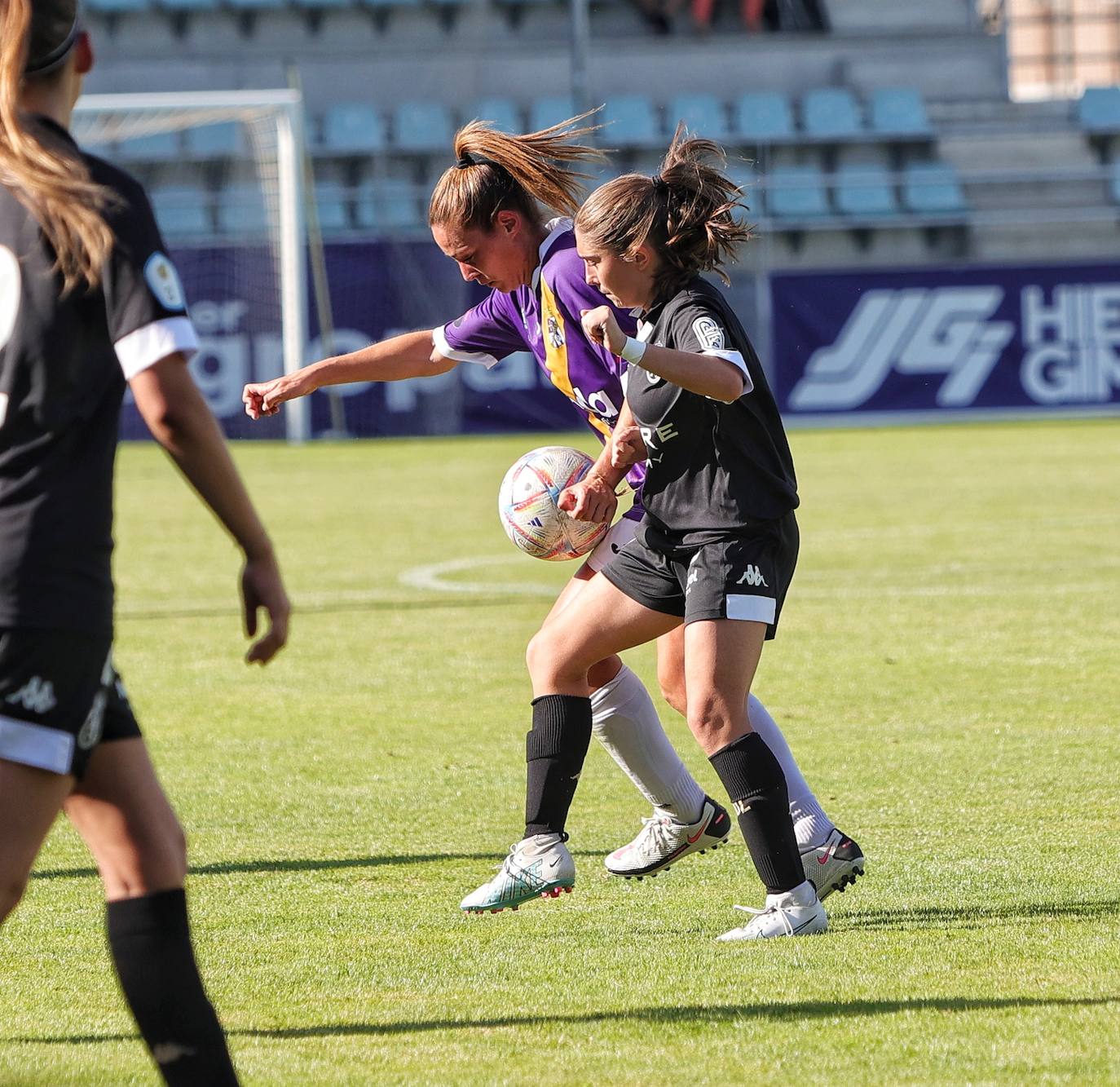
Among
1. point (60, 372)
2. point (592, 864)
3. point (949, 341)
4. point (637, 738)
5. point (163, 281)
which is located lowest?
point (949, 341)

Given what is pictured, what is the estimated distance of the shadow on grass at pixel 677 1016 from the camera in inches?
136

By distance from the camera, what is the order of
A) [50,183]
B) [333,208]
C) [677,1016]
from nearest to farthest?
[50,183], [677,1016], [333,208]

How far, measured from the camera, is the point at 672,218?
13.4ft

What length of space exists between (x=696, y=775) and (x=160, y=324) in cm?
390

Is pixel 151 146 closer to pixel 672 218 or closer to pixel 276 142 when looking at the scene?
pixel 276 142

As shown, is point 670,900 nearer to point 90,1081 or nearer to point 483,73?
point 90,1081

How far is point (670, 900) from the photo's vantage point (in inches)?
177

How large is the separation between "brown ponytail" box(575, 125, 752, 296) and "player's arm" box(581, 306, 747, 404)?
0.28 m

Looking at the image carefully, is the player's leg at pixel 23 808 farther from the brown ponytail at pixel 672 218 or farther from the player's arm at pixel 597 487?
the brown ponytail at pixel 672 218

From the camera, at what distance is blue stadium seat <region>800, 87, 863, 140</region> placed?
29.5m

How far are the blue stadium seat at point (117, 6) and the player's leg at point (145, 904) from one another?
30.1m

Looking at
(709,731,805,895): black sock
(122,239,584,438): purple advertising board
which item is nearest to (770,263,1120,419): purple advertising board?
(122,239,584,438): purple advertising board

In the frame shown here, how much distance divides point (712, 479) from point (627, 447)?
0.21 m

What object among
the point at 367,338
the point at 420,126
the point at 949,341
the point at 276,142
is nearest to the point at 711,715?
the point at 367,338
